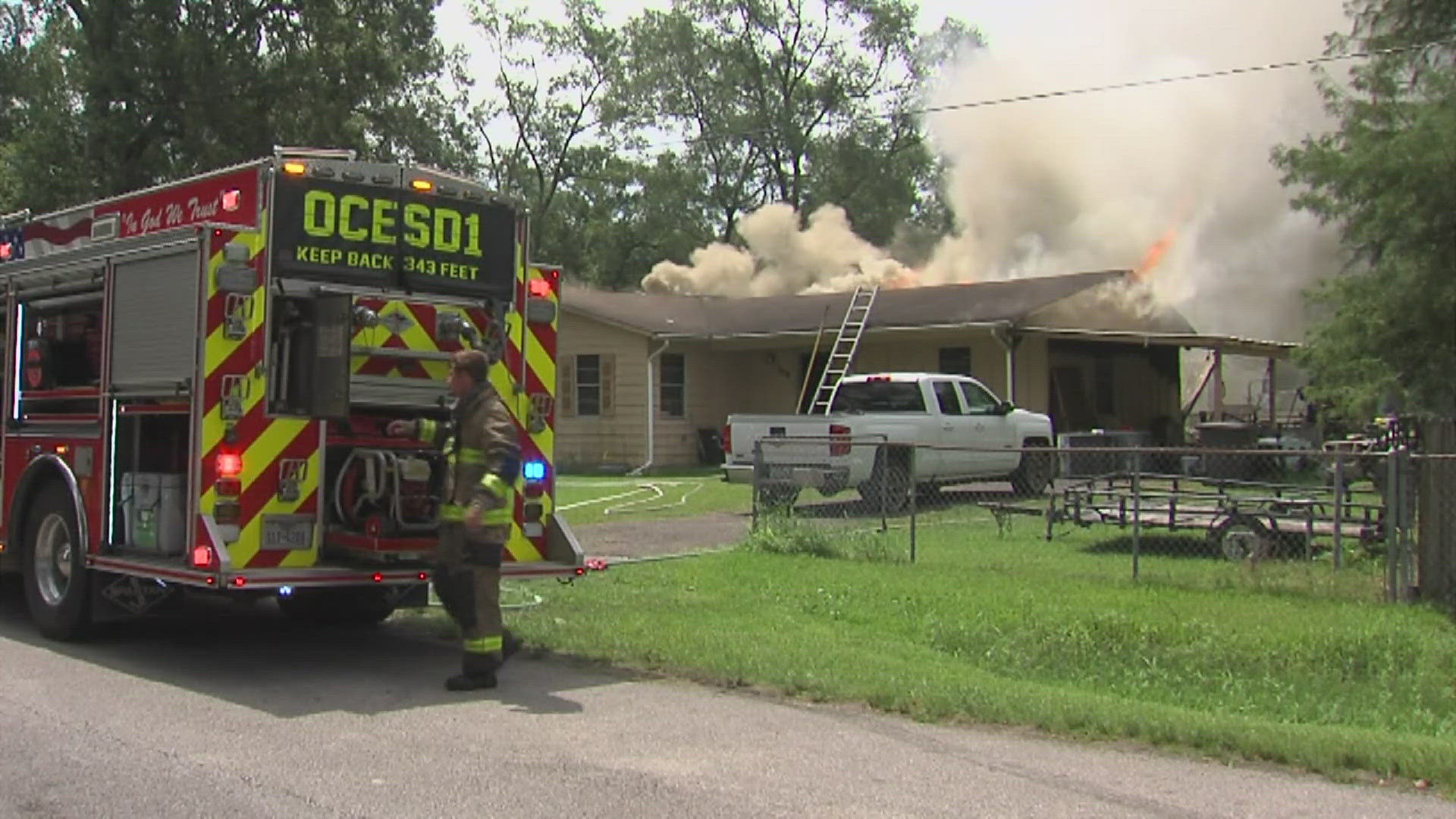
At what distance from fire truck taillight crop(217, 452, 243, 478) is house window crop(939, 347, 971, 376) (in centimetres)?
1761

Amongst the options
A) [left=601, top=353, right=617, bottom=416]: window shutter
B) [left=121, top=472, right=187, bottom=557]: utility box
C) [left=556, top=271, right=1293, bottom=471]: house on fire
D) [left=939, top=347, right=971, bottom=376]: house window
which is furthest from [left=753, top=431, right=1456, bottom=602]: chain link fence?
[left=601, top=353, right=617, bottom=416]: window shutter

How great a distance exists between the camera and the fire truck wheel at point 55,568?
838cm

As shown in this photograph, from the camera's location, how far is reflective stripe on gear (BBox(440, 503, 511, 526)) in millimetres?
7234

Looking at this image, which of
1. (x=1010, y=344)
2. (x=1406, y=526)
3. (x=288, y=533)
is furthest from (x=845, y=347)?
(x=288, y=533)

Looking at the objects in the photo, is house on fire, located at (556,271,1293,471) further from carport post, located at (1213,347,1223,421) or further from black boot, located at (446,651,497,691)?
black boot, located at (446,651,497,691)

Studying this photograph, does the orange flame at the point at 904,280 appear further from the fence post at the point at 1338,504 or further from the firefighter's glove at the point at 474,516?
the firefighter's glove at the point at 474,516

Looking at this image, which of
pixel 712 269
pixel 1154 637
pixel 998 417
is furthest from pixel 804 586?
pixel 712 269

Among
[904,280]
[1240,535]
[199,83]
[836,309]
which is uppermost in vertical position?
[199,83]

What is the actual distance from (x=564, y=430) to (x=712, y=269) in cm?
1302

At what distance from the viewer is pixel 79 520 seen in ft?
27.2

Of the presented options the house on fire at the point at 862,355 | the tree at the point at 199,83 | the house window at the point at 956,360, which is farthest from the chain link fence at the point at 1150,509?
the tree at the point at 199,83

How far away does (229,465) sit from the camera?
7.48 m

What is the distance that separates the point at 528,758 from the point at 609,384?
2096 centimetres

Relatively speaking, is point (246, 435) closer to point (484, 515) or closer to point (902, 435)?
point (484, 515)
